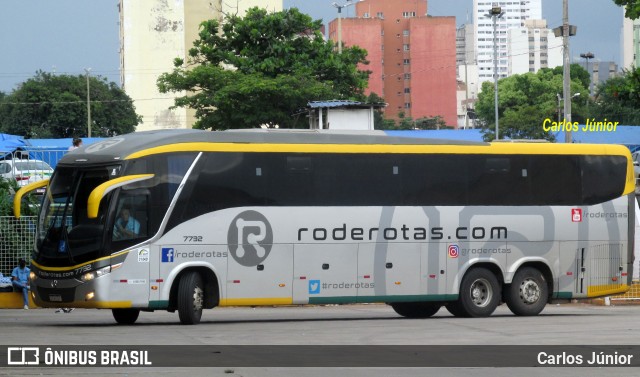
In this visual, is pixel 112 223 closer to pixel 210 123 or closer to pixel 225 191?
pixel 225 191

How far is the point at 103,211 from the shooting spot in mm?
20469

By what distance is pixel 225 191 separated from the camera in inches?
846

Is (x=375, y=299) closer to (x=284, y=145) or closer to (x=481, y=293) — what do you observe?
(x=481, y=293)

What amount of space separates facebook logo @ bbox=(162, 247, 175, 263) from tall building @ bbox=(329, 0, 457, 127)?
144m

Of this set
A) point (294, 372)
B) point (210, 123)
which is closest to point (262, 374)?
point (294, 372)

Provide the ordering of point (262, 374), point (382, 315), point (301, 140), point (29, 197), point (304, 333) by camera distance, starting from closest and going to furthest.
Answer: point (262, 374) → point (304, 333) → point (301, 140) → point (382, 315) → point (29, 197)

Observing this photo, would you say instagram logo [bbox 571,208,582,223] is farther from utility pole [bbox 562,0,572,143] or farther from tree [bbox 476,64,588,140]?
tree [bbox 476,64,588,140]

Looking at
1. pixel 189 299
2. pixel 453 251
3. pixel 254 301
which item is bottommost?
pixel 254 301

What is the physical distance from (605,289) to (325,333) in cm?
839

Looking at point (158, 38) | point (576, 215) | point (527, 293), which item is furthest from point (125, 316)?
point (158, 38)

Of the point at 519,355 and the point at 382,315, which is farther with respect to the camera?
the point at 382,315

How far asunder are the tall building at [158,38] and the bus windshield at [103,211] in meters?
99.8

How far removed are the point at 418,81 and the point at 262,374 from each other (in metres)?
158

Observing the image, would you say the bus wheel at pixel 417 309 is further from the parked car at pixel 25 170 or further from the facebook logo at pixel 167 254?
the parked car at pixel 25 170
